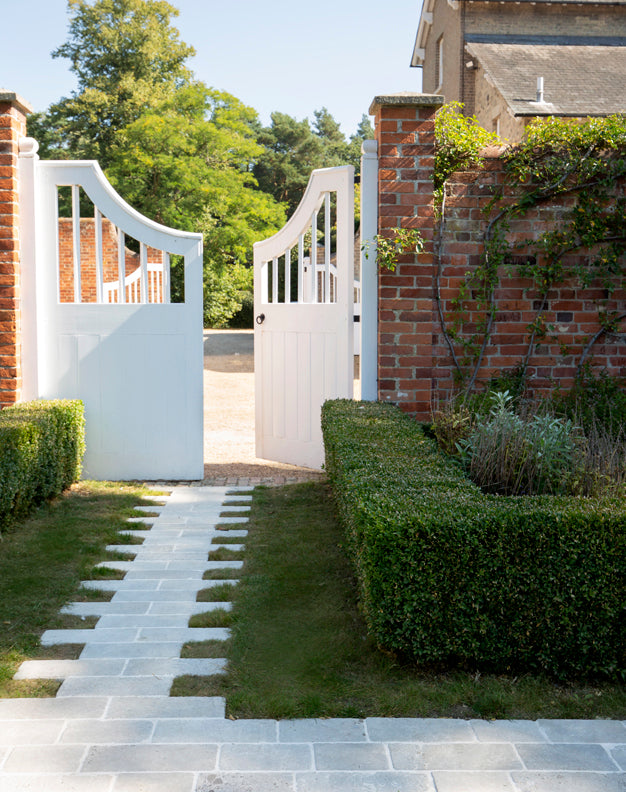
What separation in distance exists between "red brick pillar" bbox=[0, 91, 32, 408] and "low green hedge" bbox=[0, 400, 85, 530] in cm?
46

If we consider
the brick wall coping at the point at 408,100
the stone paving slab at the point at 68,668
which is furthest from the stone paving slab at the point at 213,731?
the brick wall coping at the point at 408,100

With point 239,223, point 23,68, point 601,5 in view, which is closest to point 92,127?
point 23,68

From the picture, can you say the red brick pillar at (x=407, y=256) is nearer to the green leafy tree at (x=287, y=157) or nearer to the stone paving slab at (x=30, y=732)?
the stone paving slab at (x=30, y=732)

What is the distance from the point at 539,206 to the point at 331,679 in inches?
168

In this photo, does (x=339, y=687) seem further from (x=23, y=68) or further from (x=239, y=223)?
(x=23, y=68)

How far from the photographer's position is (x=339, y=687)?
9.61 ft

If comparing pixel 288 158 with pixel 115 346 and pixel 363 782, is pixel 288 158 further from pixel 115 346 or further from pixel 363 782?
pixel 363 782

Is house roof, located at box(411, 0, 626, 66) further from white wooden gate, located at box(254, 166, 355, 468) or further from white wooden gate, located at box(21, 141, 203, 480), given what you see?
white wooden gate, located at box(21, 141, 203, 480)

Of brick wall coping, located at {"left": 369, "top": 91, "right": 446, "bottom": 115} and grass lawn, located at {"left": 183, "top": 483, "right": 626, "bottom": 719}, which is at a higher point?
brick wall coping, located at {"left": 369, "top": 91, "right": 446, "bottom": 115}

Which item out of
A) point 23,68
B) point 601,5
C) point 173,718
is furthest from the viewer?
point 23,68

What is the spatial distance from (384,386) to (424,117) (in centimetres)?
199

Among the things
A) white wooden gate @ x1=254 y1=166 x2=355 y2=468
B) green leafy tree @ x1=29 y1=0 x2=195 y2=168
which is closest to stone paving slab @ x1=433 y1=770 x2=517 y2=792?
white wooden gate @ x1=254 y1=166 x2=355 y2=468

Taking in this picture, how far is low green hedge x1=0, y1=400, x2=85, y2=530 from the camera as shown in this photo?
4809mm

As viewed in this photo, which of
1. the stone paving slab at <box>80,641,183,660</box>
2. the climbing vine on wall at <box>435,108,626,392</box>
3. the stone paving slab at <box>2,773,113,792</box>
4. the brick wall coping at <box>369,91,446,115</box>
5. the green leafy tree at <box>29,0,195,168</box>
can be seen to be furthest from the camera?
the green leafy tree at <box>29,0,195,168</box>
